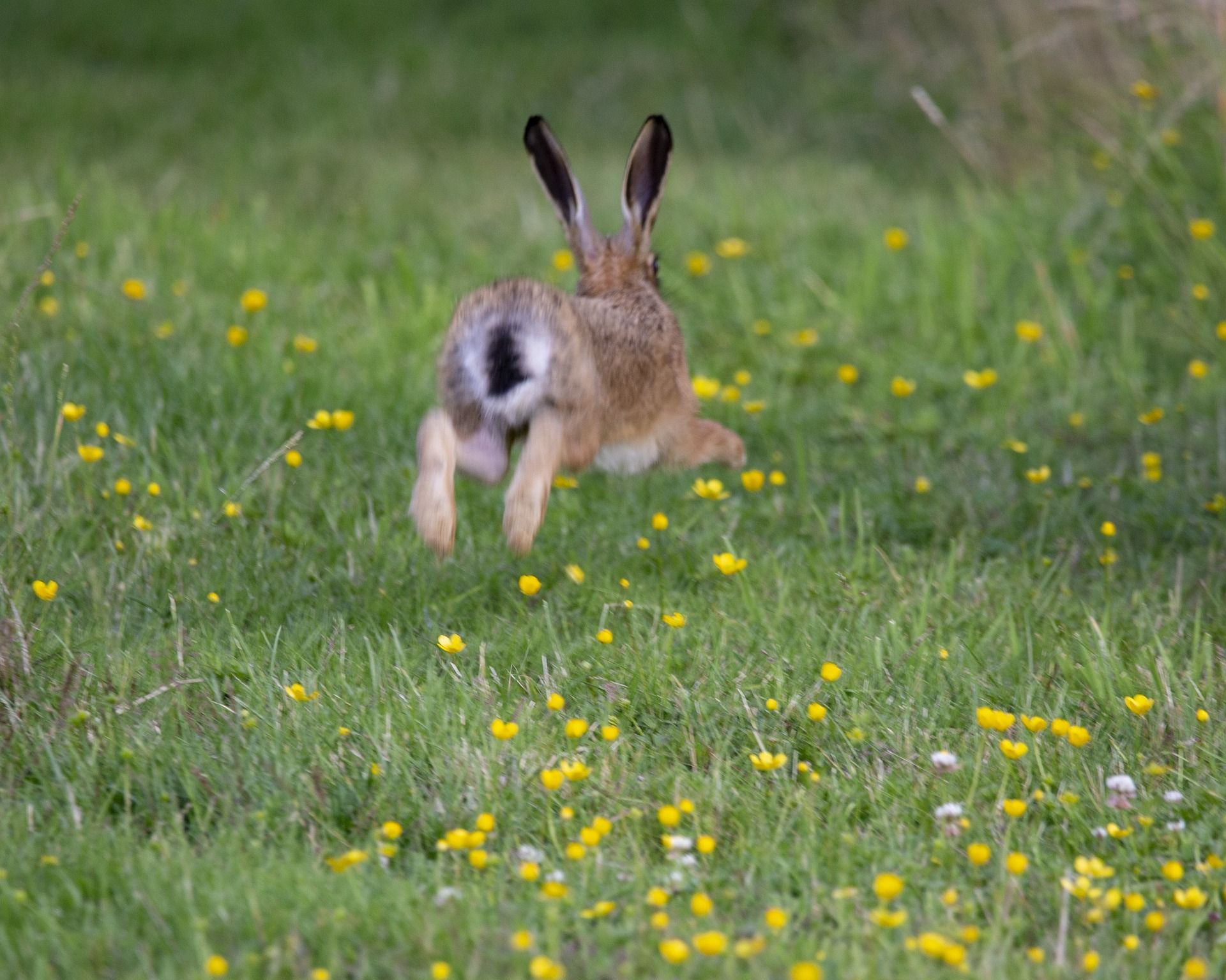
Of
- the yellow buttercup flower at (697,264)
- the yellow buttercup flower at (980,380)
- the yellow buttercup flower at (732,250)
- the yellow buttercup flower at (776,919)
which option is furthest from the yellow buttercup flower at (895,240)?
the yellow buttercup flower at (776,919)

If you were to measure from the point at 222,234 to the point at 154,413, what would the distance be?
1.86m

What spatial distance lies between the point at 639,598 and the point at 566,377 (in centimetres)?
78

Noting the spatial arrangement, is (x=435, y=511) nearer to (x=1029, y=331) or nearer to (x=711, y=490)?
(x=711, y=490)

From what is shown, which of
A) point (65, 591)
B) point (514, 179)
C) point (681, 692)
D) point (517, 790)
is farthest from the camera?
point (514, 179)

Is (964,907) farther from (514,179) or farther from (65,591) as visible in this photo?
(514,179)

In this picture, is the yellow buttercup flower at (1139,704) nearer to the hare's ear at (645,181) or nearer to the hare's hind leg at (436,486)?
the hare's hind leg at (436,486)

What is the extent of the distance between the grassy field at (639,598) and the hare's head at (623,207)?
65 cm

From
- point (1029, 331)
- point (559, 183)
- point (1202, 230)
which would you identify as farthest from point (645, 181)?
point (1202, 230)

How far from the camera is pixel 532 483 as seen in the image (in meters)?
3.22

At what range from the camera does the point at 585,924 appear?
8.50ft

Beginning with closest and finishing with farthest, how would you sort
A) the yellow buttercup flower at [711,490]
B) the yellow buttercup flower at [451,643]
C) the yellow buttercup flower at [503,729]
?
the yellow buttercup flower at [503,729] → the yellow buttercup flower at [451,643] → the yellow buttercup flower at [711,490]

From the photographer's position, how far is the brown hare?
3248mm

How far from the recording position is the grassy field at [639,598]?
2643mm

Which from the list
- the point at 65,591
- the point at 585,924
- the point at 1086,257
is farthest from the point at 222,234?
the point at 585,924
